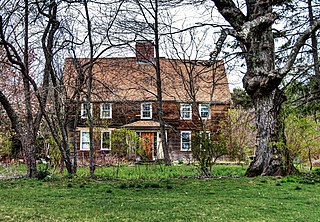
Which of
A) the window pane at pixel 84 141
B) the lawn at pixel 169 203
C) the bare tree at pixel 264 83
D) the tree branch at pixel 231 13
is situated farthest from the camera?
the window pane at pixel 84 141

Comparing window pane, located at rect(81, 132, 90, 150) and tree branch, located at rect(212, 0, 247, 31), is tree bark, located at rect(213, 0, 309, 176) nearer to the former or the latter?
tree branch, located at rect(212, 0, 247, 31)

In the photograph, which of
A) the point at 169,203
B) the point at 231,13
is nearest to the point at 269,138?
the point at 231,13

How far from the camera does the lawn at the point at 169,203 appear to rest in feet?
15.0

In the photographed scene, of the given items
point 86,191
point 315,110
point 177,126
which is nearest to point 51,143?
point 86,191

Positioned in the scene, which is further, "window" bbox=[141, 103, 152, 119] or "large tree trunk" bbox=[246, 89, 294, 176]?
"window" bbox=[141, 103, 152, 119]

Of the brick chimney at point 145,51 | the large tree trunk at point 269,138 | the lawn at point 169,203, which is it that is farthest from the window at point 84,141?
the lawn at point 169,203

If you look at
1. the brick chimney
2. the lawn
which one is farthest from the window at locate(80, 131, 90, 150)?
the lawn

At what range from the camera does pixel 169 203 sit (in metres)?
5.48

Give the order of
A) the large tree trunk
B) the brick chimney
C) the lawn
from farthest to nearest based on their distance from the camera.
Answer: the brick chimney → the large tree trunk → the lawn

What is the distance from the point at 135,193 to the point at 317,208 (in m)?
3.07

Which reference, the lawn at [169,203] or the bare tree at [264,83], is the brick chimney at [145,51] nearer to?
the bare tree at [264,83]

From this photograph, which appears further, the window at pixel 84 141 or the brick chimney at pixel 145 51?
the window at pixel 84 141

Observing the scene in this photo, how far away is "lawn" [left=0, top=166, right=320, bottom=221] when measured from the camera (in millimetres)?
4566

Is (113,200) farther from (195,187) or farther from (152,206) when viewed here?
(195,187)
